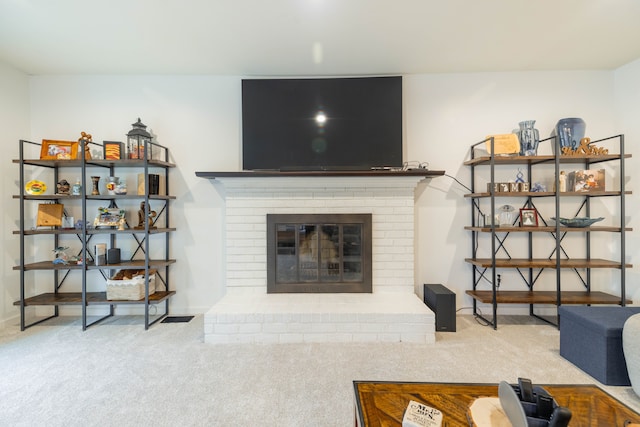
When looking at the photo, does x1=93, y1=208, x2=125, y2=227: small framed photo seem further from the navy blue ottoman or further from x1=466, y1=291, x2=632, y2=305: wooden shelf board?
the navy blue ottoman

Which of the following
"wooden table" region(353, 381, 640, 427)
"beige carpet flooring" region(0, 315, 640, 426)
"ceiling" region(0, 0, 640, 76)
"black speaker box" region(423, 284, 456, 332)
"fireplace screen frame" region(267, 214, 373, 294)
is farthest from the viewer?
"fireplace screen frame" region(267, 214, 373, 294)

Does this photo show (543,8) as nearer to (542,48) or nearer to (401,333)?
(542,48)

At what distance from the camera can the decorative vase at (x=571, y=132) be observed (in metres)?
2.80

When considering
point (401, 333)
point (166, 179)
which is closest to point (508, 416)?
point (401, 333)

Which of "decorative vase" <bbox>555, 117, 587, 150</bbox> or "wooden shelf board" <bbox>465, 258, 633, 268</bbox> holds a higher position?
"decorative vase" <bbox>555, 117, 587, 150</bbox>

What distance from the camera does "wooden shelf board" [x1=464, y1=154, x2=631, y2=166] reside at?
267 cm

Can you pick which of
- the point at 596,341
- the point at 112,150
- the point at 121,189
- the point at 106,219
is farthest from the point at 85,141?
the point at 596,341

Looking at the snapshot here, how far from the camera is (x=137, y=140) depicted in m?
2.85

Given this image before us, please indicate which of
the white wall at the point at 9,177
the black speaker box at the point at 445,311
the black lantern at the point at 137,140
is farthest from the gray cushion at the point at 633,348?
the white wall at the point at 9,177

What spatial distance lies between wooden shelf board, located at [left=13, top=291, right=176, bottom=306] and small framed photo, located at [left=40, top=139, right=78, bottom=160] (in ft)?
4.54

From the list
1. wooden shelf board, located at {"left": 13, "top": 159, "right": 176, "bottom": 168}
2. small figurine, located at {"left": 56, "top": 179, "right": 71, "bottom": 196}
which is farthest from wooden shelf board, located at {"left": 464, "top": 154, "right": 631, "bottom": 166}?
small figurine, located at {"left": 56, "top": 179, "right": 71, "bottom": 196}

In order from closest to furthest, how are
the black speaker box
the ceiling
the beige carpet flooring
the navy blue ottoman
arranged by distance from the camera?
the beige carpet flooring
the navy blue ottoman
the ceiling
the black speaker box

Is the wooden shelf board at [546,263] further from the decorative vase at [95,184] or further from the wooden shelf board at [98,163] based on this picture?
the decorative vase at [95,184]

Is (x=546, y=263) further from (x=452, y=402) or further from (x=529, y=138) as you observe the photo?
(x=452, y=402)
